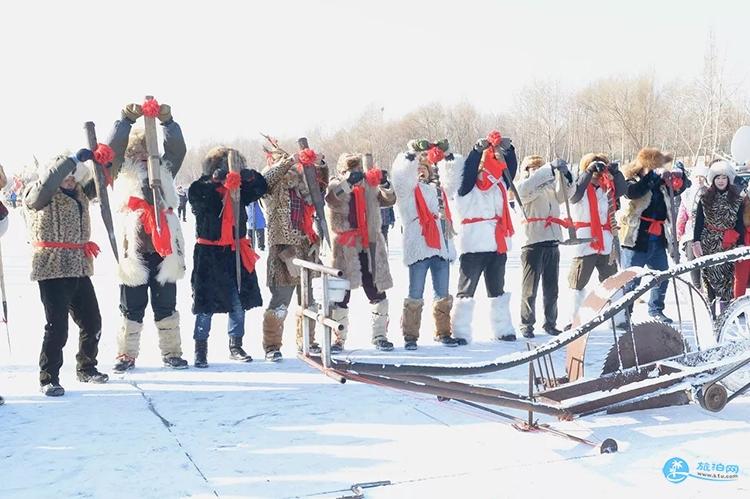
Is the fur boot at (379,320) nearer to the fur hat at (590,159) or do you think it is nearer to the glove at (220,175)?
the glove at (220,175)

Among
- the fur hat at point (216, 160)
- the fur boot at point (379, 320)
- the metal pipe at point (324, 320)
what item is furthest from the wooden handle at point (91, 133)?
the fur boot at point (379, 320)

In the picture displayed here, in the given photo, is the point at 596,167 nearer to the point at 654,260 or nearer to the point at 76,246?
the point at 654,260

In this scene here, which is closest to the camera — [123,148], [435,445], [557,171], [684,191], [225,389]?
[435,445]

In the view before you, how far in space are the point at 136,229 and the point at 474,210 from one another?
112 inches

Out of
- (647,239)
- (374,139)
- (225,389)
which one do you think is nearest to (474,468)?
(225,389)

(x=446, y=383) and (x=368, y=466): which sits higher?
(x=446, y=383)

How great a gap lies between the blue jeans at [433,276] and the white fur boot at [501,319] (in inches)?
18.3

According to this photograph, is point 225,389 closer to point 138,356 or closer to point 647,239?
point 138,356

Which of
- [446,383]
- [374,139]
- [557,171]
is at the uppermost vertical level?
[374,139]

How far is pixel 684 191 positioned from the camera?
25.1 ft

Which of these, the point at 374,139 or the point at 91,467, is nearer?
the point at 91,467

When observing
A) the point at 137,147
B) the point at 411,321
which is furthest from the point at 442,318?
the point at 137,147

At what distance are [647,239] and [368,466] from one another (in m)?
4.55

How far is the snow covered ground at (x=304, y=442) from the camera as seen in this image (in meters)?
3.40
